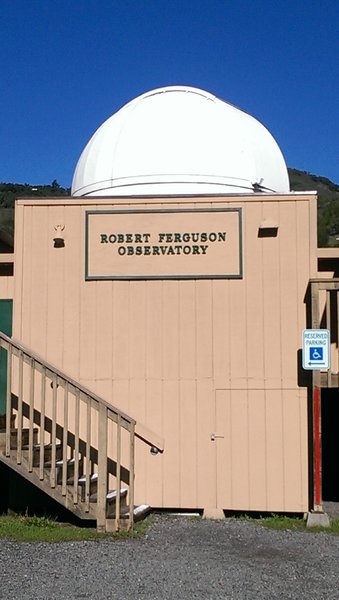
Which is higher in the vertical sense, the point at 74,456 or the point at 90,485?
the point at 74,456

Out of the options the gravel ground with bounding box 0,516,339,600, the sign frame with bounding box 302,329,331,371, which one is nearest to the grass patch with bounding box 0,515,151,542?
the gravel ground with bounding box 0,516,339,600

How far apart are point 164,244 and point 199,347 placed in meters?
1.41

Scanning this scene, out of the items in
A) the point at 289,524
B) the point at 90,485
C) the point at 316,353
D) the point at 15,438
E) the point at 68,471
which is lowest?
the point at 289,524

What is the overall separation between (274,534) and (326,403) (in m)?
5.58

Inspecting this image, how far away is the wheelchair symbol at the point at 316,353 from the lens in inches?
331

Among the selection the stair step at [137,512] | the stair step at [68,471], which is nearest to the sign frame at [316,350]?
the stair step at [137,512]

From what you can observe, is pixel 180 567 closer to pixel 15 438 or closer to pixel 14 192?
pixel 15 438

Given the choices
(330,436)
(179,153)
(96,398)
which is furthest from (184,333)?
(330,436)

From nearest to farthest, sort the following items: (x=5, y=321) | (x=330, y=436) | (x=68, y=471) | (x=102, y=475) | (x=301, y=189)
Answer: (x=102, y=475), (x=68, y=471), (x=5, y=321), (x=330, y=436), (x=301, y=189)

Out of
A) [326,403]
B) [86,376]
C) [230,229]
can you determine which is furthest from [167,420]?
[326,403]

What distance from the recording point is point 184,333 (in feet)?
30.1

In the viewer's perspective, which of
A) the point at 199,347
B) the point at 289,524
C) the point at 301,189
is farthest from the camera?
the point at 301,189

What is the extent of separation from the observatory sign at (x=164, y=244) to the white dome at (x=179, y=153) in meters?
1.41

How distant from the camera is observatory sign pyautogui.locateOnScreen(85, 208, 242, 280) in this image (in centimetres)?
923
